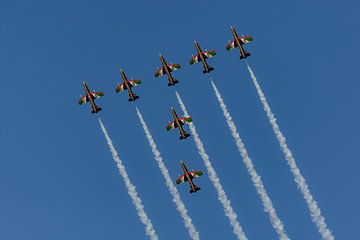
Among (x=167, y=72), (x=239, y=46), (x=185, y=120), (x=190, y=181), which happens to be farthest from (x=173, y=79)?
(x=190, y=181)

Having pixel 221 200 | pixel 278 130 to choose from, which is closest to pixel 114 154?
pixel 221 200

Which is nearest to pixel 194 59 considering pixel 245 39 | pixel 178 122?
pixel 245 39

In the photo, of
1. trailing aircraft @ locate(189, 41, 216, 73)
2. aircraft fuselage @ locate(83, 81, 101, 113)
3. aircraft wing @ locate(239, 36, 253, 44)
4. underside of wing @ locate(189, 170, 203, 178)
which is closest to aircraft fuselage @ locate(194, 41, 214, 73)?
trailing aircraft @ locate(189, 41, 216, 73)

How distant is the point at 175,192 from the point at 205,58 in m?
29.2

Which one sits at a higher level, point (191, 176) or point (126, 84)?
point (126, 84)

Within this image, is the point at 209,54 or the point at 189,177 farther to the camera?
the point at 209,54

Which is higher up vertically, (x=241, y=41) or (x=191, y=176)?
(x=241, y=41)

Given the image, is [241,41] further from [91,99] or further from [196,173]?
[91,99]

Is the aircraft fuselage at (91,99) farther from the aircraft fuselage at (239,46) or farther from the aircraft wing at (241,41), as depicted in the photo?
the aircraft fuselage at (239,46)

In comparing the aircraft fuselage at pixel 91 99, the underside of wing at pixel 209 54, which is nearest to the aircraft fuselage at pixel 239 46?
the underside of wing at pixel 209 54

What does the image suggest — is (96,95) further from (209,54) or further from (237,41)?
(237,41)

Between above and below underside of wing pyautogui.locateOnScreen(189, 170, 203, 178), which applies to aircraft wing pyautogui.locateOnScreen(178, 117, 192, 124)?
above

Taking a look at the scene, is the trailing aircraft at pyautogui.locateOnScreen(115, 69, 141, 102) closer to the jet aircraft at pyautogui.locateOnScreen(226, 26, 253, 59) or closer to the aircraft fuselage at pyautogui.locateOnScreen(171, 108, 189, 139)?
the aircraft fuselage at pyautogui.locateOnScreen(171, 108, 189, 139)

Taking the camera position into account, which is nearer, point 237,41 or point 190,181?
point 190,181
